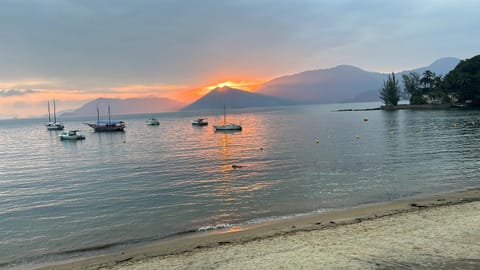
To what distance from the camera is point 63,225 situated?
1694 cm

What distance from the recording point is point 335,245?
10641mm

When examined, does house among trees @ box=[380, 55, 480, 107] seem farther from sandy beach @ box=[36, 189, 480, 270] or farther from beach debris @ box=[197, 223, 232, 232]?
beach debris @ box=[197, 223, 232, 232]

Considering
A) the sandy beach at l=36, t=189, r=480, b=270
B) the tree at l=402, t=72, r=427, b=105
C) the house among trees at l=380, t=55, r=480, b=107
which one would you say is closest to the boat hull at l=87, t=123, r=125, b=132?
the sandy beach at l=36, t=189, r=480, b=270

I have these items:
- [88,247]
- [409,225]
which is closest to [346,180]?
[409,225]

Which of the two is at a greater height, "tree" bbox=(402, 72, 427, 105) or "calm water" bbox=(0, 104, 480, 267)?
"tree" bbox=(402, 72, 427, 105)

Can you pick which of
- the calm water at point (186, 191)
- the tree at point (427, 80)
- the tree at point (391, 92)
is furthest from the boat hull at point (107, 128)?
the tree at point (427, 80)

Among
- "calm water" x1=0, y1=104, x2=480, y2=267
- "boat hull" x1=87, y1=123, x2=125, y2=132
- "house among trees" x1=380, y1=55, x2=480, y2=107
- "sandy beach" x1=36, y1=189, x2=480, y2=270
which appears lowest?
"calm water" x1=0, y1=104, x2=480, y2=267

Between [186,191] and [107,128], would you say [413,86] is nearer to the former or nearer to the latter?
[107,128]

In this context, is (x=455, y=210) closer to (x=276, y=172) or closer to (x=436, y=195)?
(x=436, y=195)

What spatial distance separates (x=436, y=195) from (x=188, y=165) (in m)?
22.9

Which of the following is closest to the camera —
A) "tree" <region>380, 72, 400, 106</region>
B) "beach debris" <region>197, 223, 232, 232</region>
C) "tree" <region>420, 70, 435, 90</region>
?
"beach debris" <region>197, 223, 232, 232</region>

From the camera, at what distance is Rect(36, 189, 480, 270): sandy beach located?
9.16 meters

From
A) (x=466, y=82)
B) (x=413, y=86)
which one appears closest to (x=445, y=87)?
(x=466, y=82)

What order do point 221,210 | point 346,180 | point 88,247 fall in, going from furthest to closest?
point 346,180 → point 221,210 → point 88,247
